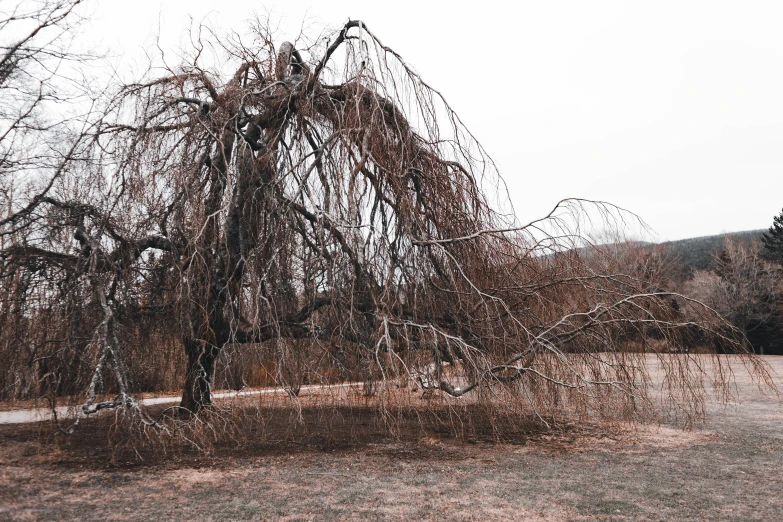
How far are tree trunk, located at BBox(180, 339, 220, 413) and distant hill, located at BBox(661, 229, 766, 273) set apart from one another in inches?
1525

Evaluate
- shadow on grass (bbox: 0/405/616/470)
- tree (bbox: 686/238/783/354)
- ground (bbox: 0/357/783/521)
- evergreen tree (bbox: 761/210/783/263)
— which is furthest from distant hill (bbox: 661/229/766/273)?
ground (bbox: 0/357/783/521)

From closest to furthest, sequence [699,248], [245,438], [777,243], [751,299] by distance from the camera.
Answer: [245,438], [751,299], [777,243], [699,248]

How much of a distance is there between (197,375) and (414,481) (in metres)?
2.51

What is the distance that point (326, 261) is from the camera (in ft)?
18.0

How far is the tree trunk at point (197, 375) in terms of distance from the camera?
19.0 ft

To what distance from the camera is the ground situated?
12.7 ft

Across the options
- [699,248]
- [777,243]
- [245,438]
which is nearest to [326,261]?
[245,438]

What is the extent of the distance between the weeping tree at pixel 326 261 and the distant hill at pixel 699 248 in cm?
3734

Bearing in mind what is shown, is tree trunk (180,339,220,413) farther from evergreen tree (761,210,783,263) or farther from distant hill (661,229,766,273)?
distant hill (661,229,766,273)

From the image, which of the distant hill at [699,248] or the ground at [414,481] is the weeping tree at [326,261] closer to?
the ground at [414,481]

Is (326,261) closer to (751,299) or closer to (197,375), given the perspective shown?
(197,375)

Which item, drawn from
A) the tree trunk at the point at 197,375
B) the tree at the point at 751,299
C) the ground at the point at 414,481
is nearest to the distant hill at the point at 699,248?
the tree at the point at 751,299

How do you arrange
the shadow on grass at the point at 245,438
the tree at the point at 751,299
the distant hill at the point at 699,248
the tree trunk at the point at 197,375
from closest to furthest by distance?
the shadow on grass at the point at 245,438 < the tree trunk at the point at 197,375 < the tree at the point at 751,299 < the distant hill at the point at 699,248

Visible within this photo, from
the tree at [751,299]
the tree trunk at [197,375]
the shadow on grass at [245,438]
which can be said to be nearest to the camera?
the shadow on grass at [245,438]
